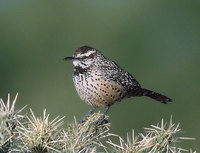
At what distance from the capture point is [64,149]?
1934 millimetres

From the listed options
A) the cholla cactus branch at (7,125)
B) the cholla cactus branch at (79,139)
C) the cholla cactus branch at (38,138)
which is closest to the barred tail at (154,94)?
the cholla cactus branch at (79,139)

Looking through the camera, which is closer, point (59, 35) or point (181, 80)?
point (181, 80)

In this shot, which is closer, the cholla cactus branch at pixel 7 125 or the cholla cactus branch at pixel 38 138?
the cholla cactus branch at pixel 7 125

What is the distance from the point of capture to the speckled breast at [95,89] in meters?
3.55

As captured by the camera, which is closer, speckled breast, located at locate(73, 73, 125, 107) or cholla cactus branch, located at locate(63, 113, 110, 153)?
cholla cactus branch, located at locate(63, 113, 110, 153)

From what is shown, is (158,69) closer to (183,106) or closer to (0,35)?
(183,106)

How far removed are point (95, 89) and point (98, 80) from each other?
0.09m

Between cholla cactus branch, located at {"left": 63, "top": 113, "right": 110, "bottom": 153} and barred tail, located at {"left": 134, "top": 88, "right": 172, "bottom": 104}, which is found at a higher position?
cholla cactus branch, located at {"left": 63, "top": 113, "right": 110, "bottom": 153}

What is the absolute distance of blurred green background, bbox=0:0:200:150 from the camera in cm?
817

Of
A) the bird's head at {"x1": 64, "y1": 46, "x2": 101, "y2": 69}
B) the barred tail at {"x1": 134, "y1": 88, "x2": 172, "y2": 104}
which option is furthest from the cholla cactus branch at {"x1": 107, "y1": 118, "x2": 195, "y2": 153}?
the barred tail at {"x1": 134, "y1": 88, "x2": 172, "y2": 104}

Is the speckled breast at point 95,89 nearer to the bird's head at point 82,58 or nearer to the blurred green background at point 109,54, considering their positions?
the bird's head at point 82,58

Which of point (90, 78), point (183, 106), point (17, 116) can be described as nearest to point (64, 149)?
point (17, 116)

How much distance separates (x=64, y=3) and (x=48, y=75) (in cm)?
438

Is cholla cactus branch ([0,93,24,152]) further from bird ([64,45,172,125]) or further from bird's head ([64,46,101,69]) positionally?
bird's head ([64,46,101,69])
